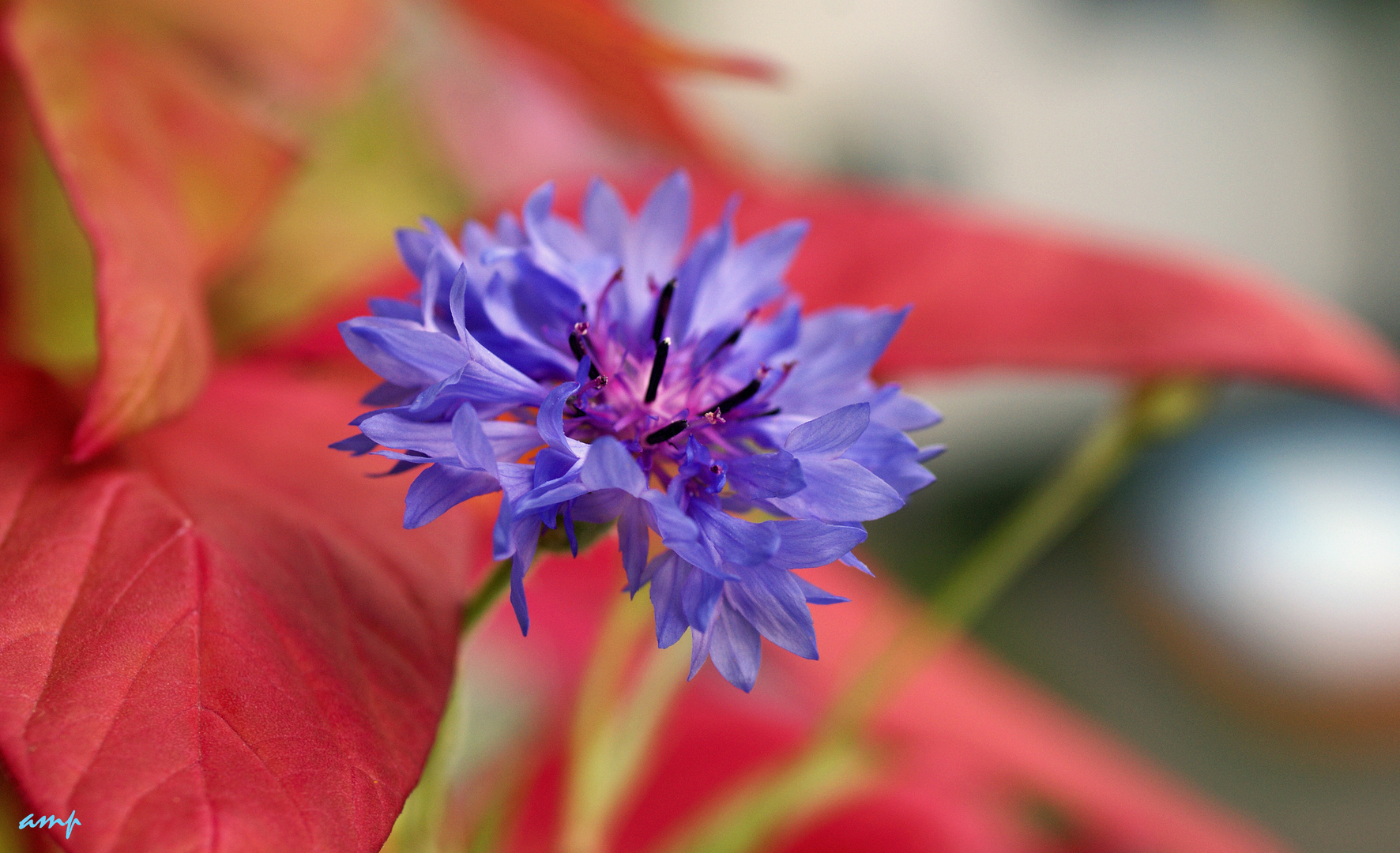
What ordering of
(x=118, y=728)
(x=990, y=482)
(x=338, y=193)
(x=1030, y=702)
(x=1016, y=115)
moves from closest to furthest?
(x=118, y=728)
(x=338, y=193)
(x=1030, y=702)
(x=990, y=482)
(x=1016, y=115)

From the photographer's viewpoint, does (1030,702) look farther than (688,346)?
Yes

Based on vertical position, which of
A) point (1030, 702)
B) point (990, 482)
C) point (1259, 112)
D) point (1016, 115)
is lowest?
point (990, 482)

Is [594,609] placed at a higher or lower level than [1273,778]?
higher

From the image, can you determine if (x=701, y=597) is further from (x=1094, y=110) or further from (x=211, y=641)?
(x=1094, y=110)

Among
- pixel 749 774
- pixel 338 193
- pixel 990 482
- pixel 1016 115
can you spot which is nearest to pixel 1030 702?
pixel 749 774

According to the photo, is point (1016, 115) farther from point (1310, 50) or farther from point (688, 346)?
point (688, 346)

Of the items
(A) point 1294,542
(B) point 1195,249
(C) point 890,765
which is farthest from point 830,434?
(A) point 1294,542

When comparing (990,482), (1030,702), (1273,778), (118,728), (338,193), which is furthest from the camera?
(990,482)
